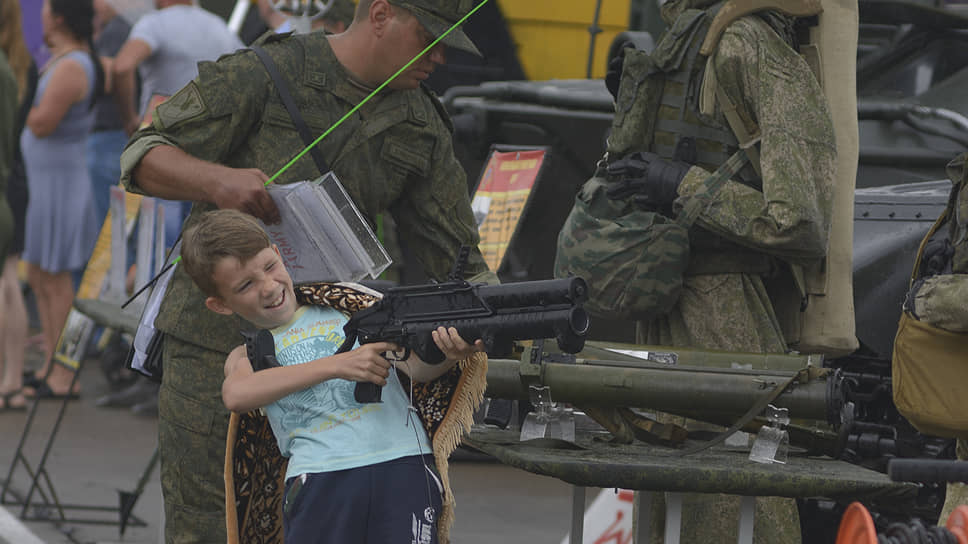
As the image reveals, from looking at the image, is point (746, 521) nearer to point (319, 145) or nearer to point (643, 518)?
point (643, 518)

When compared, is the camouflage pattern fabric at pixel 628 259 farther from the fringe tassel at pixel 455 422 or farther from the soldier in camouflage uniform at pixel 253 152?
the fringe tassel at pixel 455 422

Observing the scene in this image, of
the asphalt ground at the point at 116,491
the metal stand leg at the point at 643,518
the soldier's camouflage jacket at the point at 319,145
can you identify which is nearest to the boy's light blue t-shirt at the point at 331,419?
the soldier's camouflage jacket at the point at 319,145

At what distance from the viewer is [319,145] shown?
405 centimetres

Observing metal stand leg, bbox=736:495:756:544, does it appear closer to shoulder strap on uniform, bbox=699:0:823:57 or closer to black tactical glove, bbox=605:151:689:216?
black tactical glove, bbox=605:151:689:216

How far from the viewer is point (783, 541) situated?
432 centimetres

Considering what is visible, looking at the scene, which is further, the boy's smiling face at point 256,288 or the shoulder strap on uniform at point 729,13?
the shoulder strap on uniform at point 729,13

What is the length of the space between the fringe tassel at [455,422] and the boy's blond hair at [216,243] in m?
0.53

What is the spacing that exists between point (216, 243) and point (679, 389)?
1222 millimetres

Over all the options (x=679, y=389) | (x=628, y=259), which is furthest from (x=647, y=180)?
(x=679, y=389)

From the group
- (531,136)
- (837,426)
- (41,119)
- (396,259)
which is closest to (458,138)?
(531,136)

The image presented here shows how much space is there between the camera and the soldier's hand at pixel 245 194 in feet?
12.3

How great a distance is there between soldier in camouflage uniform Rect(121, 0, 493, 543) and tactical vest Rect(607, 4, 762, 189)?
702mm

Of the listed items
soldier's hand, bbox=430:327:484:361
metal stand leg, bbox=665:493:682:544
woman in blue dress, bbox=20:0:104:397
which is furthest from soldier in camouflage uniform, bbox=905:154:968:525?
woman in blue dress, bbox=20:0:104:397

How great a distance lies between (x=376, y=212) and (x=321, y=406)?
885 millimetres
